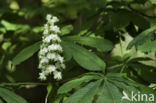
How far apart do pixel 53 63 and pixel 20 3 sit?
252 centimetres

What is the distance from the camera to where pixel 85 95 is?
1.43 m

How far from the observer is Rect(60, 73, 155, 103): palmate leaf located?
4.56ft

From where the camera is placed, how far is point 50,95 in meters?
1.74

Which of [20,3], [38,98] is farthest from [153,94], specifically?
[20,3]

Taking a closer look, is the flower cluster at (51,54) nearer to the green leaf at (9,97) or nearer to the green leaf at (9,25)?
the green leaf at (9,97)

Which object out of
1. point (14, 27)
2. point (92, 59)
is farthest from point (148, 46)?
point (14, 27)

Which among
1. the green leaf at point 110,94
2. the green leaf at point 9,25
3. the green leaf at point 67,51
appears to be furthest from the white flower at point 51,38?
the green leaf at point 9,25

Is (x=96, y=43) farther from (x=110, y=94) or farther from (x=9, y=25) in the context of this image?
(x=9, y=25)

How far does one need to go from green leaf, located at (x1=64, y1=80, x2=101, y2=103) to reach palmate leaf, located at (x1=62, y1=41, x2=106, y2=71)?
0.50 feet

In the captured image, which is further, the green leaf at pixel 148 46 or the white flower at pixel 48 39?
the white flower at pixel 48 39

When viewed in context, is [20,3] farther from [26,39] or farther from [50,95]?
[50,95]

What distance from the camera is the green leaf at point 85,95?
4.57ft

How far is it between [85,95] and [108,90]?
13 centimetres

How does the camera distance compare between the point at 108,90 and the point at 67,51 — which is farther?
the point at 67,51
